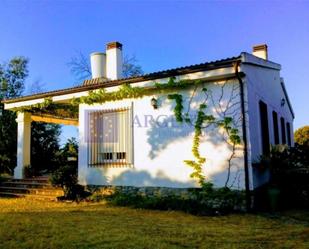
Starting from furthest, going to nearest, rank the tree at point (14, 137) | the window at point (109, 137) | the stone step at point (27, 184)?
the tree at point (14, 137)
the stone step at point (27, 184)
the window at point (109, 137)

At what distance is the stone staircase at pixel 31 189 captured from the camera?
1184 centimetres

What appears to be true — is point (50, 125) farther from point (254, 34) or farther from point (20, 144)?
point (254, 34)

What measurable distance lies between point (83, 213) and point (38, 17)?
10370 mm

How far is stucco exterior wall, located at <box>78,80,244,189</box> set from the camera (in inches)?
371

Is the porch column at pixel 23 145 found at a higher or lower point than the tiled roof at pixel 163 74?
lower

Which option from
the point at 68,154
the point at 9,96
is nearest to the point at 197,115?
the point at 68,154

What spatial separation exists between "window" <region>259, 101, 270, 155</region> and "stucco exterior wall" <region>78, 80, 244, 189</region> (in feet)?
7.74

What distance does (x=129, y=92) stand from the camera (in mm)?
10789

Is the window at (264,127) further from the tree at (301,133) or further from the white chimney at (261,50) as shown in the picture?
the tree at (301,133)

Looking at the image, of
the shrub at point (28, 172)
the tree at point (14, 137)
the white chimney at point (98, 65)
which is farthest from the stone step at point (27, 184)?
the white chimney at point (98, 65)

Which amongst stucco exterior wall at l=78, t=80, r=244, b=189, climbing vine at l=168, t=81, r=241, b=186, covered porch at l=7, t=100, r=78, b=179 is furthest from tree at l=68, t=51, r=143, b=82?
climbing vine at l=168, t=81, r=241, b=186

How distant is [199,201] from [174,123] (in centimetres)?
262

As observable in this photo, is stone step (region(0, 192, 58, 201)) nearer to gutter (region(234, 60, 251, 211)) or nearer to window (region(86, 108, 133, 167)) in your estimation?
window (region(86, 108, 133, 167))

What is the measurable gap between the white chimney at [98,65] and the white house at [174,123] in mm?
2827
